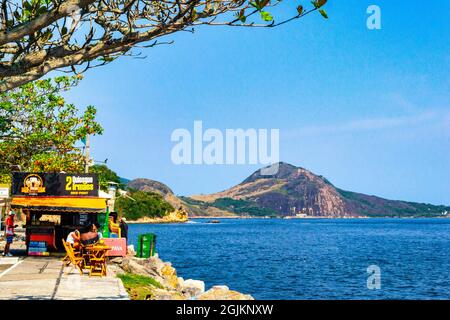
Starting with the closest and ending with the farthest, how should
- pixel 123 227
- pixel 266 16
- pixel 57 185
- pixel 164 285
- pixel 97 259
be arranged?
pixel 266 16 → pixel 97 259 → pixel 164 285 → pixel 57 185 → pixel 123 227

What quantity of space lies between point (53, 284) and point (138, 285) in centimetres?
353

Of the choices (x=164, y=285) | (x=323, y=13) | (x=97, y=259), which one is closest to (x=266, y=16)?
(x=323, y=13)

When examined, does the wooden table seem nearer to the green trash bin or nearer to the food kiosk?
the food kiosk

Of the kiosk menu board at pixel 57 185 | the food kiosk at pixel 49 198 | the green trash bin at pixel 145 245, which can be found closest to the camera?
the food kiosk at pixel 49 198

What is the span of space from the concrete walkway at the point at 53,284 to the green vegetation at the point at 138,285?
50cm

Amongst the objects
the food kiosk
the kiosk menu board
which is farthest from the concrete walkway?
the kiosk menu board

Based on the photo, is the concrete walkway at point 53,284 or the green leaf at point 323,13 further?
the concrete walkway at point 53,284

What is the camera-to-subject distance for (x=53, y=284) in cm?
1563

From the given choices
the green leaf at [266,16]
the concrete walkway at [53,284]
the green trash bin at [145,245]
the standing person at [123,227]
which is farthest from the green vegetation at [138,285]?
the green leaf at [266,16]

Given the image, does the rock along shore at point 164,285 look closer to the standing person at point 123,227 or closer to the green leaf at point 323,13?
the standing person at point 123,227

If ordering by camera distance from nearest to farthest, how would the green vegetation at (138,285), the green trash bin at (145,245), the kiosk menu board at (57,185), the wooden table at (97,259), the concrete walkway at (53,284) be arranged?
the concrete walkway at (53,284) < the green vegetation at (138,285) < the wooden table at (97,259) < the kiosk menu board at (57,185) < the green trash bin at (145,245)

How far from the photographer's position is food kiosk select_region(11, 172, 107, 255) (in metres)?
24.4

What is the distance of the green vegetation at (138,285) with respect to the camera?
16573 millimetres

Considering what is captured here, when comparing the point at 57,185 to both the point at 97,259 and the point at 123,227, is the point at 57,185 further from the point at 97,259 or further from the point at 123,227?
the point at 97,259
